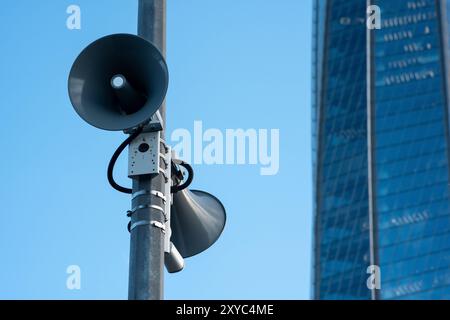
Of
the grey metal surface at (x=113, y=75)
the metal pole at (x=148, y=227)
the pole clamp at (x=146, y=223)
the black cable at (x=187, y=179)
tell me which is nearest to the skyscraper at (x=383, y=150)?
the black cable at (x=187, y=179)

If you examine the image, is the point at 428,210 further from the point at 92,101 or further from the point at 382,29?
the point at 92,101

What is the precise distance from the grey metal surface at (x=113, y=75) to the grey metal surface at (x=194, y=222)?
751 millimetres

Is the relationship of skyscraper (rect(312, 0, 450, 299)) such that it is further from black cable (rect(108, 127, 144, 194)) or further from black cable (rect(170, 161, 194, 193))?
black cable (rect(108, 127, 144, 194))

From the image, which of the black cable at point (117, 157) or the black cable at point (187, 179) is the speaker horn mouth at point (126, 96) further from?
the black cable at point (187, 179)

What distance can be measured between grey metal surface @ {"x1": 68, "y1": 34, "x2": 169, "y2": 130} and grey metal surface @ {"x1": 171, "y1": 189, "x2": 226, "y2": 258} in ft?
2.46

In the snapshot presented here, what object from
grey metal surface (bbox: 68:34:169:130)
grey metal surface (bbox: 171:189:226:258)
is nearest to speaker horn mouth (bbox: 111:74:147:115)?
grey metal surface (bbox: 68:34:169:130)

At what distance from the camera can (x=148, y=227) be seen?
638 centimetres

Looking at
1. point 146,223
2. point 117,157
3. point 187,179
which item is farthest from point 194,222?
point 146,223

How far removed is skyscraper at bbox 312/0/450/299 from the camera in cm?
10606

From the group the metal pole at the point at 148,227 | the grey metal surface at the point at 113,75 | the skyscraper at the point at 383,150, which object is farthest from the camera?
the skyscraper at the point at 383,150

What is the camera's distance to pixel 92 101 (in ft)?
22.3

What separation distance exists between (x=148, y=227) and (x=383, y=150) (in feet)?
342

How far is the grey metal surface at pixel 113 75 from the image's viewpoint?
669 cm
